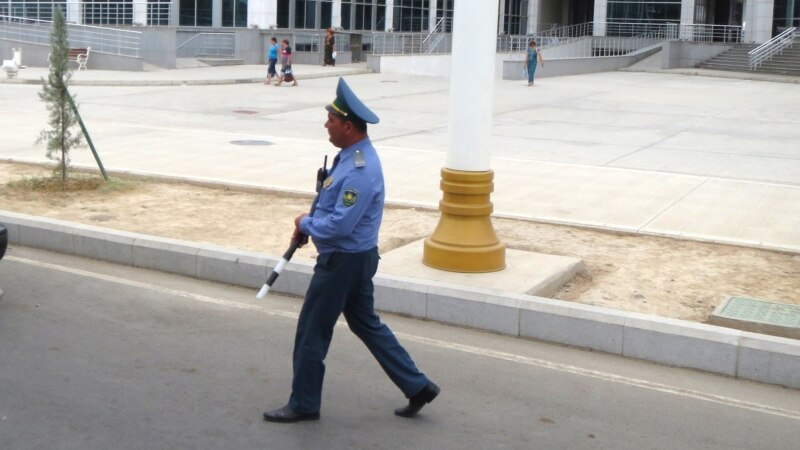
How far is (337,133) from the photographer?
5.63 metres

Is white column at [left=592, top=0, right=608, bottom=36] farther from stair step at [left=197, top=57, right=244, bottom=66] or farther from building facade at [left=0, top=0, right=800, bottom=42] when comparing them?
stair step at [left=197, top=57, right=244, bottom=66]

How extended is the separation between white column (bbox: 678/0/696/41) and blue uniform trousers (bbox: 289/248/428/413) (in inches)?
2202

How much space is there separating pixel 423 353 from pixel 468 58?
8.62 ft

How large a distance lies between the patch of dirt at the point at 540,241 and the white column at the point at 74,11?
38.9 metres

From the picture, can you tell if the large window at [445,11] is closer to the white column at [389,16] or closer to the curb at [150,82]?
the white column at [389,16]

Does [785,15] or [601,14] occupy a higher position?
[601,14]

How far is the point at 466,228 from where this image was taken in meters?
8.88

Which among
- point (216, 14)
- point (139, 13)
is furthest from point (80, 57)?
point (216, 14)

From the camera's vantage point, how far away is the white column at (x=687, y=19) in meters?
58.5

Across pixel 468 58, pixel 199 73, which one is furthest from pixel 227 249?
pixel 199 73

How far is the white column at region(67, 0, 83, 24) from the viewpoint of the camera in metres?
49.4

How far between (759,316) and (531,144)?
11455 mm

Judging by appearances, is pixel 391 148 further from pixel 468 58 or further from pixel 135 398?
pixel 135 398

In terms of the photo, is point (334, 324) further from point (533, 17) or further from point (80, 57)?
point (533, 17)
